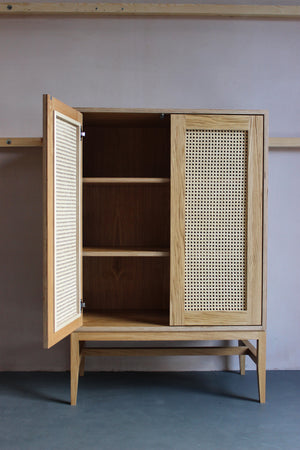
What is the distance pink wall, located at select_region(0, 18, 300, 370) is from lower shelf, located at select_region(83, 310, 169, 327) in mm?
454

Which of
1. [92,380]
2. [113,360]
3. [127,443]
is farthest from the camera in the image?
[113,360]

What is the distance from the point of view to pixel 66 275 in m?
2.03

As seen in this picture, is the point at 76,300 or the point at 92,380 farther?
the point at 92,380

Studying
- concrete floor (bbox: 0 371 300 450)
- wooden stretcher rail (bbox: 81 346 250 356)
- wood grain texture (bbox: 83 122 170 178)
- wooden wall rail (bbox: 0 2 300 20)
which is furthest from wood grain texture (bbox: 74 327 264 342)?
wooden wall rail (bbox: 0 2 300 20)

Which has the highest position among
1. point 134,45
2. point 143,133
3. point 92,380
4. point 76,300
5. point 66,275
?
point 134,45

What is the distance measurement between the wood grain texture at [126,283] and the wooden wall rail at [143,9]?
1.74 metres

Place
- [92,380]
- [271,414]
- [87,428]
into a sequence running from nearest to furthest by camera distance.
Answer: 1. [87,428]
2. [271,414]
3. [92,380]

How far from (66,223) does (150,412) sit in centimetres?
118

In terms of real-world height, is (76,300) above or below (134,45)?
below

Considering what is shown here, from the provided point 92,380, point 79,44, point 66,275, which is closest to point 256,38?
point 79,44

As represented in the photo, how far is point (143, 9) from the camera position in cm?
263

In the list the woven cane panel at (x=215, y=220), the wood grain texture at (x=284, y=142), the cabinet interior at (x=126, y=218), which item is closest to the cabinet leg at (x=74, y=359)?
the cabinet interior at (x=126, y=218)

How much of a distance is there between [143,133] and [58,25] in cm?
Result: 99

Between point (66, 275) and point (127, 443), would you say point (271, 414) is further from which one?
point (66, 275)
